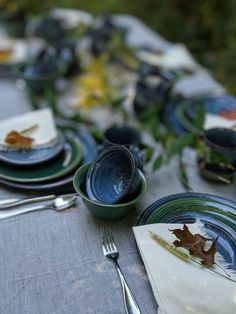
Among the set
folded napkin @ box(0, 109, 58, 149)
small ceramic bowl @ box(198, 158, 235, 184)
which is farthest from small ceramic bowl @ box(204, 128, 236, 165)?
folded napkin @ box(0, 109, 58, 149)

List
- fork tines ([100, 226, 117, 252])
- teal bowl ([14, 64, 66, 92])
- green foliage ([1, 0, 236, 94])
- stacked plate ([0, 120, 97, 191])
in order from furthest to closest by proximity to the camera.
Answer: green foliage ([1, 0, 236, 94]) < teal bowl ([14, 64, 66, 92]) < stacked plate ([0, 120, 97, 191]) < fork tines ([100, 226, 117, 252])

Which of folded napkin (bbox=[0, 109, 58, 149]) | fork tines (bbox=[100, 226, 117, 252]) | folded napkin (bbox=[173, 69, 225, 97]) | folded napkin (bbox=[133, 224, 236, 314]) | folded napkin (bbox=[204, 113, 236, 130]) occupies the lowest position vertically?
folded napkin (bbox=[173, 69, 225, 97])

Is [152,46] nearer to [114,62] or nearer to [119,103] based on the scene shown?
[114,62]

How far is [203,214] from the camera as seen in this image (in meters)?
0.64

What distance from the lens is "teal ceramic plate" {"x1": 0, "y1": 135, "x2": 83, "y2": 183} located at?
713 millimetres

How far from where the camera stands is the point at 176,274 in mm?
532

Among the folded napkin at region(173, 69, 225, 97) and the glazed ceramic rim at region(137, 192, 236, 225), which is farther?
the folded napkin at region(173, 69, 225, 97)

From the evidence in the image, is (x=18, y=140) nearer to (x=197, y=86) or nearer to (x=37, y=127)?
(x=37, y=127)

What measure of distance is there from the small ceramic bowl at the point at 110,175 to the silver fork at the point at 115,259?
0.06 m

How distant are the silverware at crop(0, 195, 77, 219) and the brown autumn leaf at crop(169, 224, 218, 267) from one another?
0.21 m

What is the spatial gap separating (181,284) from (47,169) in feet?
1.21

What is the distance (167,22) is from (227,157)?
2.45m

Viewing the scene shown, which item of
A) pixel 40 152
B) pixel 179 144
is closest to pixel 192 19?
pixel 179 144

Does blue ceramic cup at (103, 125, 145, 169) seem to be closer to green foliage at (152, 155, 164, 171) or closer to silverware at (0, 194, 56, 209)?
green foliage at (152, 155, 164, 171)
